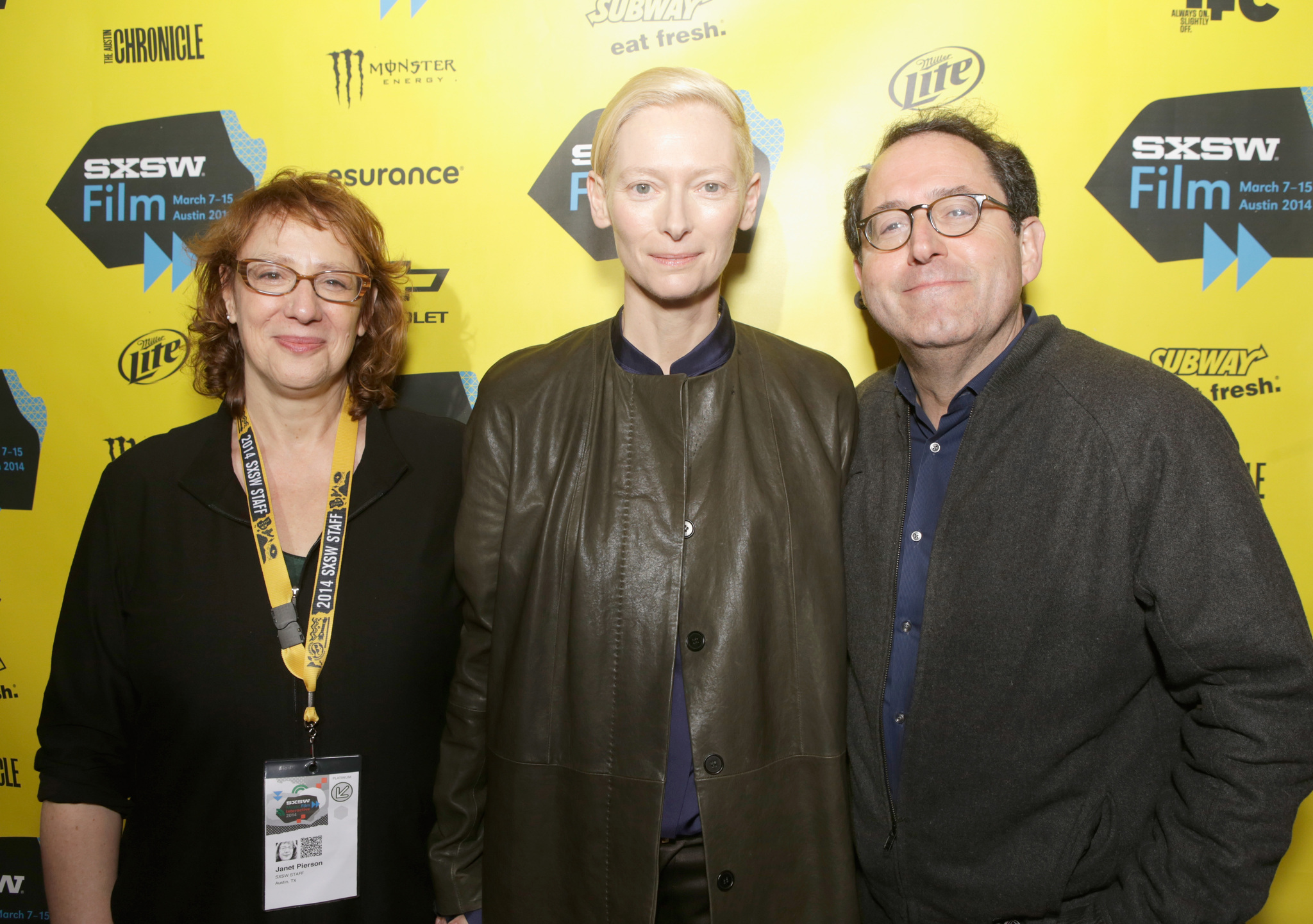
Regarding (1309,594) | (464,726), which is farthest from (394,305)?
(1309,594)

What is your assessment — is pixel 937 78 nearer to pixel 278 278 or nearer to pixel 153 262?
pixel 278 278

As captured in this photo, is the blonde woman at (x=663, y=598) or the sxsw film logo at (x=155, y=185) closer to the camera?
the blonde woman at (x=663, y=598)

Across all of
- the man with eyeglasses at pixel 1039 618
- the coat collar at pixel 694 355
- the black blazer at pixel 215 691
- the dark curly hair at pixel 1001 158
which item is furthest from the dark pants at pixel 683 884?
the dark curly hair at pixel 1001 158

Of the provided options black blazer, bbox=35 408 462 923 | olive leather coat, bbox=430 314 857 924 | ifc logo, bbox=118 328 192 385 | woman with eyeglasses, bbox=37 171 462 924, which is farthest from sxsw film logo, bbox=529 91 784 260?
ifc logo, bbox=118 328 192 385

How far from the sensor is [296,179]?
1747 millimetres

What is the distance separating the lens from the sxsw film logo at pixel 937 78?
2074mm

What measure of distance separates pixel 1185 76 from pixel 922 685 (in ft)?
6.25

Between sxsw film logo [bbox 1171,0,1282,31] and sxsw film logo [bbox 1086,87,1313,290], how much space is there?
0.20m

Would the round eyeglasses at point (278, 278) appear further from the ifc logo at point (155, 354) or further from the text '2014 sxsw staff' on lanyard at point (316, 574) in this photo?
the ifc logo at point (155, 354)

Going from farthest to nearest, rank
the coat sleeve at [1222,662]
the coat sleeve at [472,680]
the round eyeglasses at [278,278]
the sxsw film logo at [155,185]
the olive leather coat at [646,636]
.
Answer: the sxsw film logo at [155,185] → the round eyeglasses at [278,278] → the coat sleeve at [472,680] → the olive leather coat at [646,636] → the coat sleeve at [1222,662]

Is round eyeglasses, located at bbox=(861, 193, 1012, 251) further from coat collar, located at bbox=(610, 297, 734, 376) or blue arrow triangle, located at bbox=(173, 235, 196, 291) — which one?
blue arrow triangle, located at bbox=(173, 235, 196, 291)

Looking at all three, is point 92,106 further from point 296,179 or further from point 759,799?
point 759,799

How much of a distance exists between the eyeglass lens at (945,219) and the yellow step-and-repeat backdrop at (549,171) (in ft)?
2.01

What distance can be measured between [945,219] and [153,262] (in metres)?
2.32
